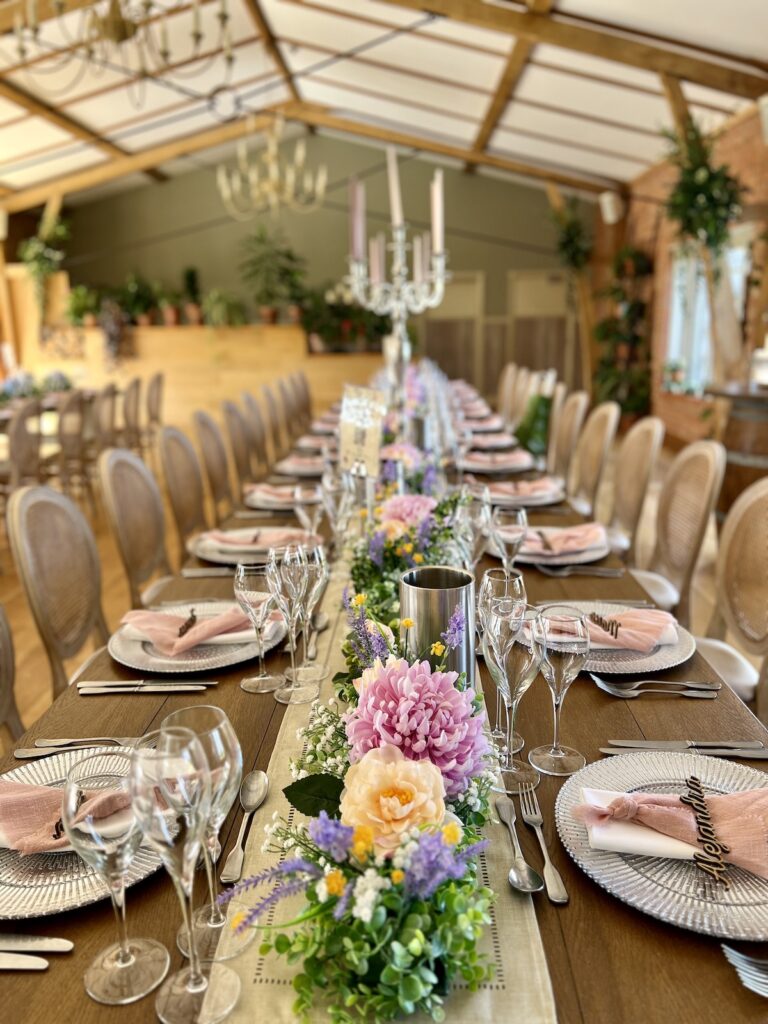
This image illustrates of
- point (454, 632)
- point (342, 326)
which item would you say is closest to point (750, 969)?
point (454, 632)

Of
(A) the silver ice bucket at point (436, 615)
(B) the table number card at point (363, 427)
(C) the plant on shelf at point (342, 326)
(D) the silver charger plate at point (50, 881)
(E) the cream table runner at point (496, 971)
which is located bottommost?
(E) the cream table runner at point (496, 971)

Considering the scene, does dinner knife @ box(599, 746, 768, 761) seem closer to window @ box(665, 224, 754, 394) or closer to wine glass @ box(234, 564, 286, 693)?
wine glass @ box(234, 564, 286, 693)

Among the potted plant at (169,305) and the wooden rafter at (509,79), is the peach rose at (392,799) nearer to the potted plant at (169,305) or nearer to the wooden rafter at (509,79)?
the wooden rafter at (509,79)

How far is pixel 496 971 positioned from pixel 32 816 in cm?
57

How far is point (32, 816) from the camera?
3.25ft

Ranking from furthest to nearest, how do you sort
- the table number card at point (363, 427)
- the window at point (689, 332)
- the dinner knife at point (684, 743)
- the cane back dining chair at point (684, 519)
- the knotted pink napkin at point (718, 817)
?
1. the window at point (689, 332)
2. the cane back dining chair at point (684, 519)
3. the table number card at point (363, 427)
4. the dinner knife at point (684, 743)
5. the knotted pink napkin at point (718, 817)

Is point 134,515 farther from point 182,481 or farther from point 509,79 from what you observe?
point 509,79

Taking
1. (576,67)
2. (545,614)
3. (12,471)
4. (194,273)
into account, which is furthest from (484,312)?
(545,614)

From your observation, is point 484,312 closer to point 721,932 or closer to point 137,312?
point 137,312

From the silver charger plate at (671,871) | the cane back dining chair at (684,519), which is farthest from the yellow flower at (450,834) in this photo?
the cane back dining chair at (684,519)

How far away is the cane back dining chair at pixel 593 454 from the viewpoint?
3.56 metres

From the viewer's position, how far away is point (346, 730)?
89cm

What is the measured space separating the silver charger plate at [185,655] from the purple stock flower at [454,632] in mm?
568

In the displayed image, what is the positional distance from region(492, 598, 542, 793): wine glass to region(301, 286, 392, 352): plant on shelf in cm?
826
